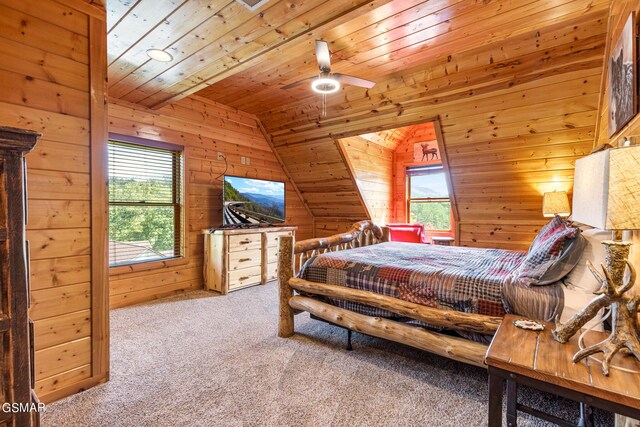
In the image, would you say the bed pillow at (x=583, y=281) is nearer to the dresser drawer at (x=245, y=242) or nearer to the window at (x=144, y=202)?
the dresser drawer at (x=245, y=242)

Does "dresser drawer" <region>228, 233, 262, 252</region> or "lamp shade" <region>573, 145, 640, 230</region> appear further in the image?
"dresser drawer" <region>228, 233, 262, 252</region>

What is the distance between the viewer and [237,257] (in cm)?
414

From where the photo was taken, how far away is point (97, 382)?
6.45 feet

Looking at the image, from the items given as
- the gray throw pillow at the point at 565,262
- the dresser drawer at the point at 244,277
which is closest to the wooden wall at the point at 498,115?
the gray throw pillow at the point at 565,262

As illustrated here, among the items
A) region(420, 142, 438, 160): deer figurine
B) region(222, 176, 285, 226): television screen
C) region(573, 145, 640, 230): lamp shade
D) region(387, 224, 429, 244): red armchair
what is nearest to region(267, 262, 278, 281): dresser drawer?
region(222, 176, 285, 226): television screen

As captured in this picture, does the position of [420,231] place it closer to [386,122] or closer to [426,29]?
[386,122]

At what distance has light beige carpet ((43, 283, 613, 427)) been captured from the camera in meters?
1.65

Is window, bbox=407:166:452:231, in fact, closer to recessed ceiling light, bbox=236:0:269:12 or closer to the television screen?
the television screen

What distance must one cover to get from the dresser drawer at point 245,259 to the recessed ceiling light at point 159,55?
2372 millimetres

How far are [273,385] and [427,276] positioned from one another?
125 cm

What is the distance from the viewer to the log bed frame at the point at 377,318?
1.80 meters

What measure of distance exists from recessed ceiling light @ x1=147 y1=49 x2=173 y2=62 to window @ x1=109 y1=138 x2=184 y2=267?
1.39m

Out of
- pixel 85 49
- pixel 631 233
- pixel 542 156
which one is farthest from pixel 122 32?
pixel 542 156

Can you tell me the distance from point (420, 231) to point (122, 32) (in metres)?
4.70
